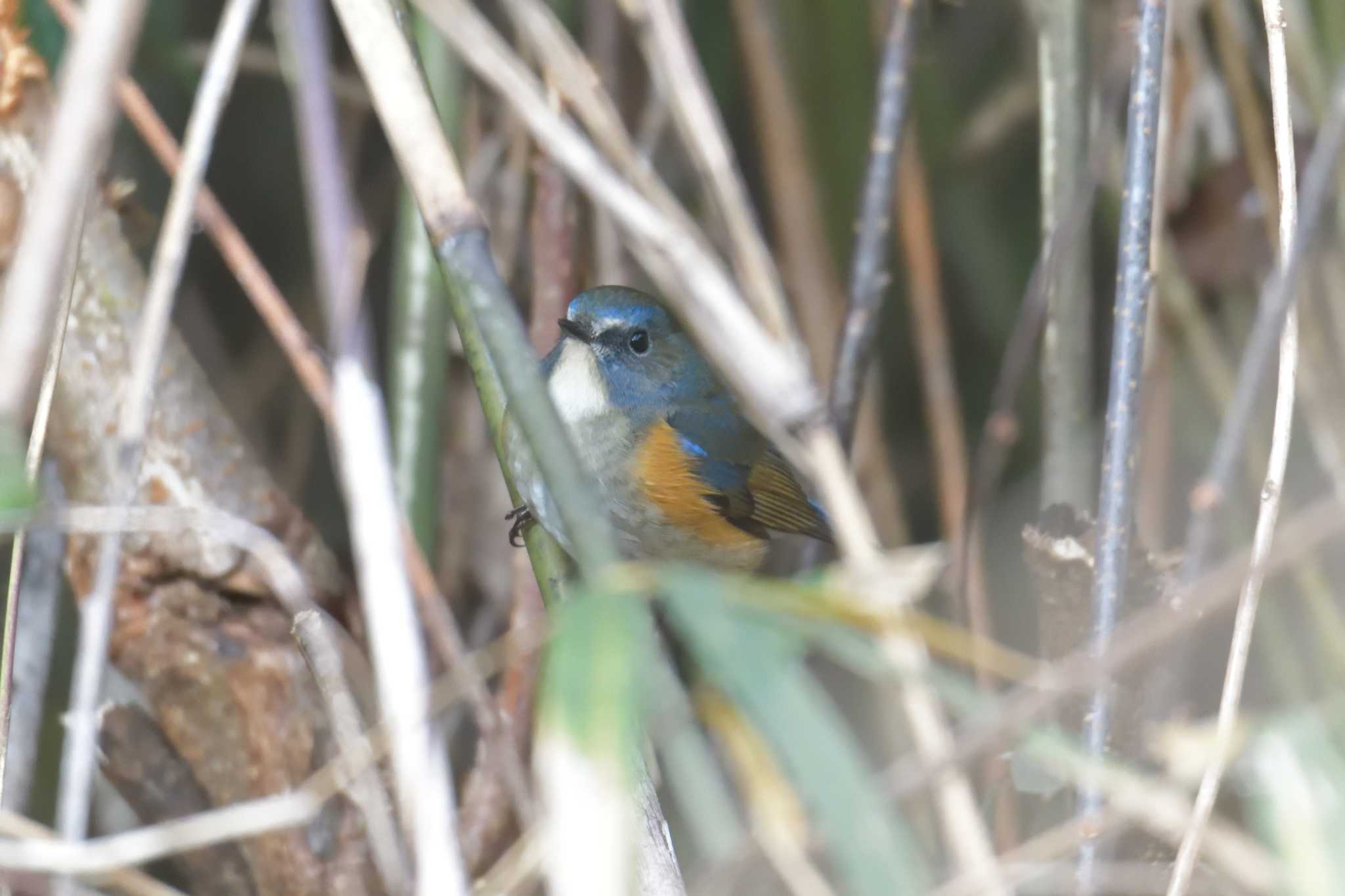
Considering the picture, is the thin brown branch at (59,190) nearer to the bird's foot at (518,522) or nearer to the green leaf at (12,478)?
the green leaf at (12,478)

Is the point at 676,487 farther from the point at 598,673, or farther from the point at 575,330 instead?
the point at 598,673

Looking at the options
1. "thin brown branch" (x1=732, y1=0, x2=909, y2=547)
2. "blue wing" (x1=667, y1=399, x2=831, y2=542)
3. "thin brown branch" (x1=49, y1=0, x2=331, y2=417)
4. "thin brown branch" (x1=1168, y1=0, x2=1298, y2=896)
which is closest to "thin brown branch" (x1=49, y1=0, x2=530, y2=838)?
"thin brown branch" (x1=49, y1=0, x2=331, y2=417)

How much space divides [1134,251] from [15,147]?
Answer: 5.42 ft

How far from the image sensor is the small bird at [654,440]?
2760 mm

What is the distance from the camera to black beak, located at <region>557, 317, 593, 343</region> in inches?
103

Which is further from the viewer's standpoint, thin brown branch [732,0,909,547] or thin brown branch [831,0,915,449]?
thin brown branch [732,0,909,547]

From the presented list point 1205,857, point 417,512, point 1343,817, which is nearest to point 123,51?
point 1343,817

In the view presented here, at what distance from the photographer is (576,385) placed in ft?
9.29

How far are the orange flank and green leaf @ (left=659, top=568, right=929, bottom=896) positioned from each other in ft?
5.81

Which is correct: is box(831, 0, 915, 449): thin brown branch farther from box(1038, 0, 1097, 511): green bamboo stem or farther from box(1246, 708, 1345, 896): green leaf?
box(1246, 708, 1345, 896): green leaf

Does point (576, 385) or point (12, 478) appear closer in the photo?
point (12, 478)

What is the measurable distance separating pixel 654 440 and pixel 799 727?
75.0 inches

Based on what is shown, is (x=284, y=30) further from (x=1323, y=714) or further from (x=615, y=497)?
(x=1323, y=714)

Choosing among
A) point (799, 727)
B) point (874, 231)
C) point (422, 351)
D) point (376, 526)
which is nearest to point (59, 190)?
point (376, 526)
